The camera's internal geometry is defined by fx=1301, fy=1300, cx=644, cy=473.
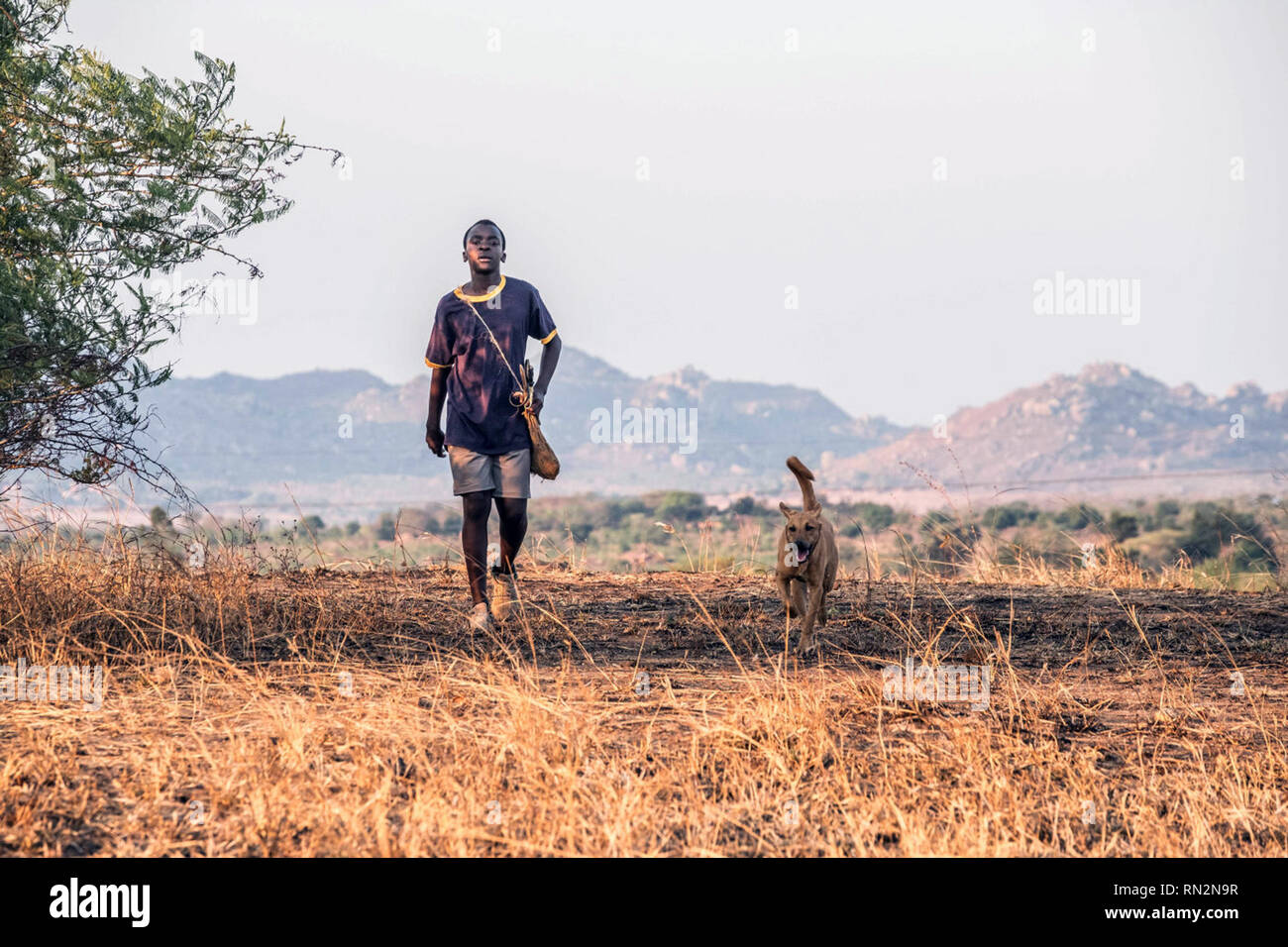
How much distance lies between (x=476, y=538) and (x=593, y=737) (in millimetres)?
2500

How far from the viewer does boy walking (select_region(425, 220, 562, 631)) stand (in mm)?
6586

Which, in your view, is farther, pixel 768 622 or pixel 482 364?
pixel 768 622

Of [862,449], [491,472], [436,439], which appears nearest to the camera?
[491,472]

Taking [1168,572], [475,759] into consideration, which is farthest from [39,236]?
[1168,572]

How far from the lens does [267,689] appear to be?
16.1 feet

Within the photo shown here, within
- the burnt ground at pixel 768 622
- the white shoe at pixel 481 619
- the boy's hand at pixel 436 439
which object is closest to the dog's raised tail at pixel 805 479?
the burnt ground at pixel 768 622

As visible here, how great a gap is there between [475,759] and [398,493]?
153897 mm

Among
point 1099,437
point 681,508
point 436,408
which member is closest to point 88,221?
point 436,408

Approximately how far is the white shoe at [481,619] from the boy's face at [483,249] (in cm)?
172

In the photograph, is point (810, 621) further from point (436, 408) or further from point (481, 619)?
point (436, 408)

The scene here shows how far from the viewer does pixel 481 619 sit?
641 centimetres

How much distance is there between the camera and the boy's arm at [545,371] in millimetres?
6703

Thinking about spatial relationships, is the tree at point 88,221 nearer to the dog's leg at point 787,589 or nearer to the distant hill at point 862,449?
the dog's leg at point 787,589
